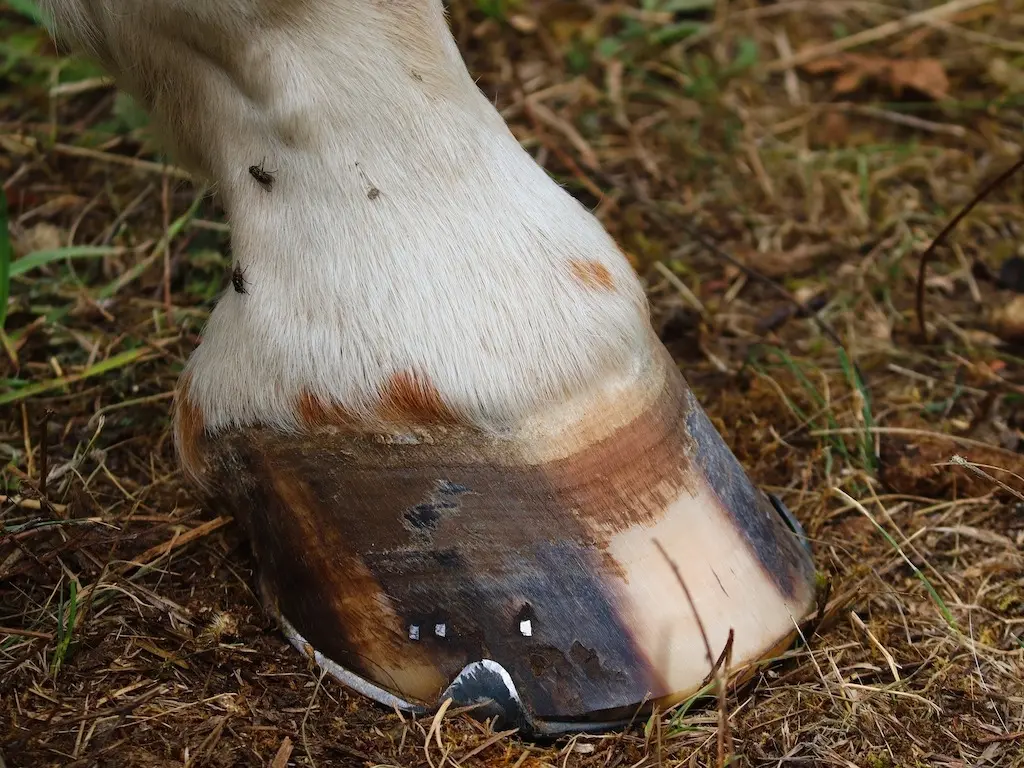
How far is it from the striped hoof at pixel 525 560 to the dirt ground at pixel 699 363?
0.19ft

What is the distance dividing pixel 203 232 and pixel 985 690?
5.21ft

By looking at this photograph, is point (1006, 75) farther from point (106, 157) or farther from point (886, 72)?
point (106, 157)

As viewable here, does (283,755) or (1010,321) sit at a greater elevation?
(283,755)

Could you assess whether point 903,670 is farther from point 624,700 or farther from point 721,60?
point 721,60

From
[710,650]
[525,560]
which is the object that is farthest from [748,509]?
[525,560]

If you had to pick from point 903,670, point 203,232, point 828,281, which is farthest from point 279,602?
point 828,281

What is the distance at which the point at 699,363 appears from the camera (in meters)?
2.00

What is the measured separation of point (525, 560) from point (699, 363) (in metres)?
0.89

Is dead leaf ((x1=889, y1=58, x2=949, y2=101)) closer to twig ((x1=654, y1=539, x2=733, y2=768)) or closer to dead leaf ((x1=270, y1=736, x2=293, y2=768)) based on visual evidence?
twig ((x1=654, y1=539, x2=733, y2=768))

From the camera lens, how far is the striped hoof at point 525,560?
121cm

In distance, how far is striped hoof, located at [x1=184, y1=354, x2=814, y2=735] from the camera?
3.97 feet

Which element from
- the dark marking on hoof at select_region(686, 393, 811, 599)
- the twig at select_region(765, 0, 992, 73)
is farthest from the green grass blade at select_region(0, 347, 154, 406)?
the twig at select_region(765, 0, 992, 73)

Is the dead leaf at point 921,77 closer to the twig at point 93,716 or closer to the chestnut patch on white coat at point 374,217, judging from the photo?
the chestnut patch on white coat at point 374,217

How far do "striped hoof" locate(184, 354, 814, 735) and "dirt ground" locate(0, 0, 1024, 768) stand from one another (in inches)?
2.3
